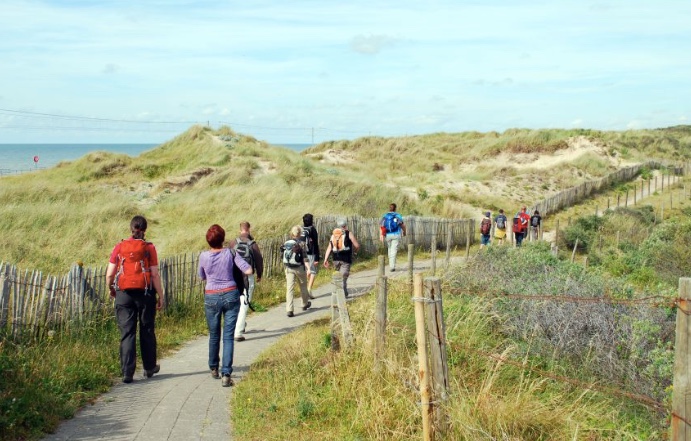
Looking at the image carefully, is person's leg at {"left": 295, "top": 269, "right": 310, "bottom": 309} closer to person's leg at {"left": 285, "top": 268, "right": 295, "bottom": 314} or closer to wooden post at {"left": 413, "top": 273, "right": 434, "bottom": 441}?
person's leg at {"left": 285, "top": 268, "right": 295, "bottom": 314}

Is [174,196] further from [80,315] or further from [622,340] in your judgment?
[622,340]

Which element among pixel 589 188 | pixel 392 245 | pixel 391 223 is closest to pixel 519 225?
pixel 392 245

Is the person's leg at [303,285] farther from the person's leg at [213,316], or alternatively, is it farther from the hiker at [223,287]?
the hiker at [223,287]

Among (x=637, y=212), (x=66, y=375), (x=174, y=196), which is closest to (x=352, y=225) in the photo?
(x=174, y=196)

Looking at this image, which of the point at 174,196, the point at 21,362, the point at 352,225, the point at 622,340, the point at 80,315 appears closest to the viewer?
the point at 21,362

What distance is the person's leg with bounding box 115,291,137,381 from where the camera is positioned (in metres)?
7.53

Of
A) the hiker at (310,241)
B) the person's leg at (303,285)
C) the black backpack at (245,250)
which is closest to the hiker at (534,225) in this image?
the hiker at (310,241)

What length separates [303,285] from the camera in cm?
1206

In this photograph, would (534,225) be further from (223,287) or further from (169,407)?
(169,407)

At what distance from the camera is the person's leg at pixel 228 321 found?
7488 millimetres

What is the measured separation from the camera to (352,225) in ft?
64.1

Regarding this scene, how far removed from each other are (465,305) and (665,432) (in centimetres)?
329

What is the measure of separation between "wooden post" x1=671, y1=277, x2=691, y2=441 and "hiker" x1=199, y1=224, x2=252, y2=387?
4641 mm

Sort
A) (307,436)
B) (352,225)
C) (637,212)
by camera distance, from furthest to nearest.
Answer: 1. (637,212)
2. (352,225)
3. (307,436)
